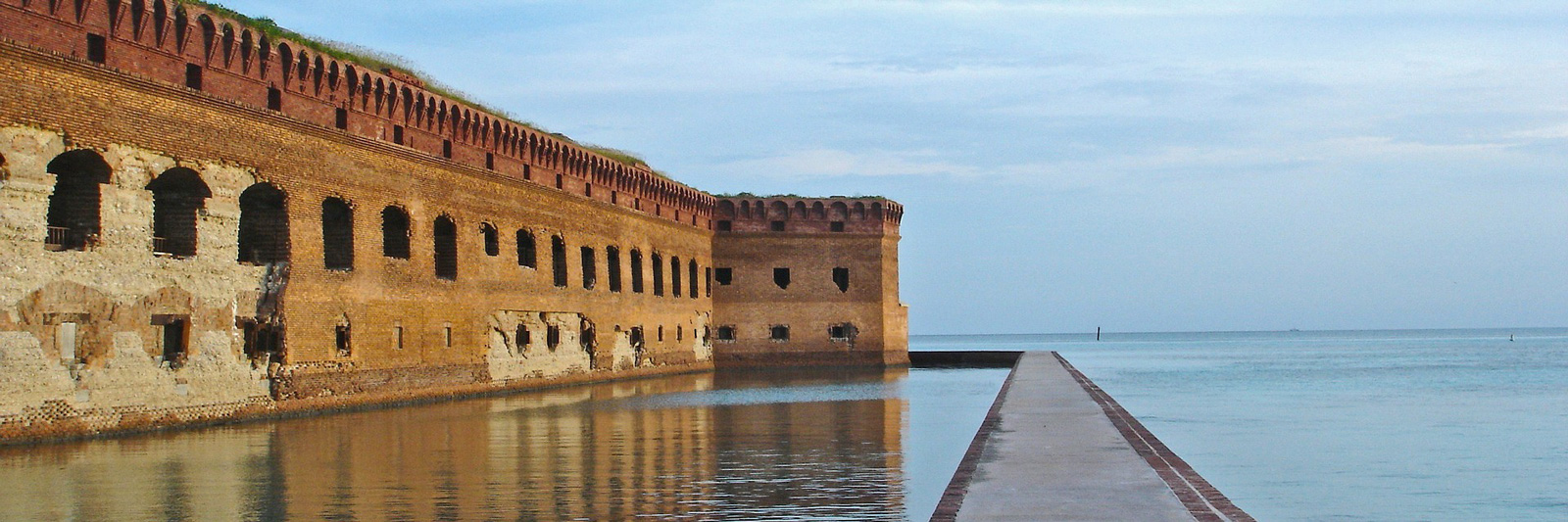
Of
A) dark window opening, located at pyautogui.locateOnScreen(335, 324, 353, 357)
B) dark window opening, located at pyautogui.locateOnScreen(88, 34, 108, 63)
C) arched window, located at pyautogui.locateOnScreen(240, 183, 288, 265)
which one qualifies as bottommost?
dark window opening, located at pyautogui.locateOnScreen(335, 324, 353, 357)

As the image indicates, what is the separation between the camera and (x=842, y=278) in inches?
1766

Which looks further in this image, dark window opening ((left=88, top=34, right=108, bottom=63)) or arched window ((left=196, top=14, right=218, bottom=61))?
arched window ((left=196, top=14, right=218, bottom=61))

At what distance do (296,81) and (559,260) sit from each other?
11.2m

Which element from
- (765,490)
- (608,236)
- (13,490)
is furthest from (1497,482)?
(608,236)

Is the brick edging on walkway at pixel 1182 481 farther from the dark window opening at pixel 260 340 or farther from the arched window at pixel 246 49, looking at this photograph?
the arched window at pixel 246 49

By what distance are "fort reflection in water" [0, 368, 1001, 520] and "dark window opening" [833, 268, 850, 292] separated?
74.4ft

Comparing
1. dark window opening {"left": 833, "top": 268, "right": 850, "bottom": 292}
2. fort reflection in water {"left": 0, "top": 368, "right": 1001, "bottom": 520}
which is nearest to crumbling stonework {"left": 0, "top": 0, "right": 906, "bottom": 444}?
fort reflection in water {"left": 0, "top": 368, "right": 1001, "bottom": 520}

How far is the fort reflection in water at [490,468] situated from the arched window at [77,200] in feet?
8.46

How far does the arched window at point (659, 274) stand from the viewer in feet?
131

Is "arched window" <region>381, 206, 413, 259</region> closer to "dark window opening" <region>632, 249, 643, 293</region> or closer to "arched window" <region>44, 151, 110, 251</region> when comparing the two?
"arched window" <region>44, 151, 110, 251</region>

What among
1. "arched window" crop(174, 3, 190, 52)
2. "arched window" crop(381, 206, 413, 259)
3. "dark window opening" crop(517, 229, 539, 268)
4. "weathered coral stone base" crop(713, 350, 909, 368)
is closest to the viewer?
"arched window" crop(174, 3, 190, 52)

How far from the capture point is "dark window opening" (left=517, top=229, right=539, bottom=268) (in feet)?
101

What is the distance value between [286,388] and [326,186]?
3296 mm

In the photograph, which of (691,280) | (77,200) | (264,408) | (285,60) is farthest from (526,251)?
(77,200)
